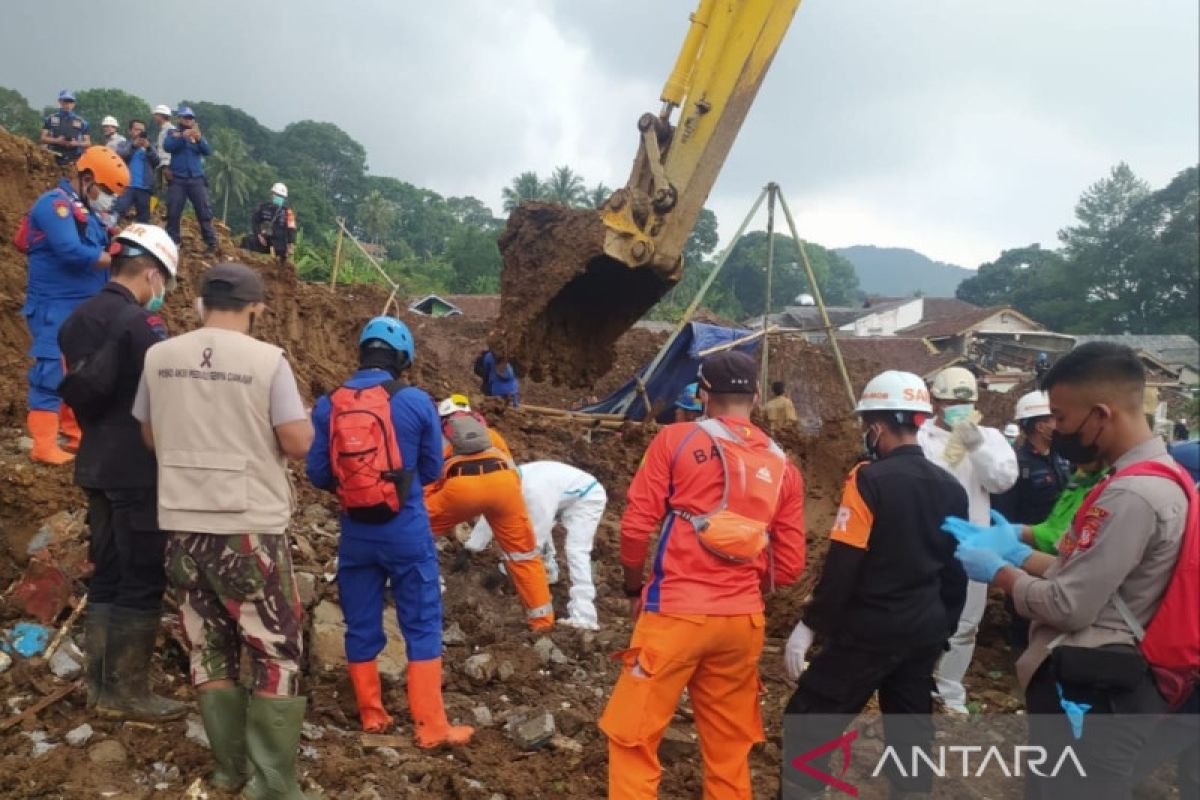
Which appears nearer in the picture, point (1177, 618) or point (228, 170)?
point (1177, 618)

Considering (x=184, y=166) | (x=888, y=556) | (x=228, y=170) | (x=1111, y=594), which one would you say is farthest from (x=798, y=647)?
(x=228, y=170)

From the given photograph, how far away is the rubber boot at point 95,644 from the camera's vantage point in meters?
3.25

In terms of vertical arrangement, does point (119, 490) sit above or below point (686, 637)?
above

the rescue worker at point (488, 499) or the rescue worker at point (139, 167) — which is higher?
the rescue worker at point (139, 167)

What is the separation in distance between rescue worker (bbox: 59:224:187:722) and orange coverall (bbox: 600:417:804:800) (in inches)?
68.8

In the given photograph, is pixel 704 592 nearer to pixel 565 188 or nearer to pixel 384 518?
pixel 384 518

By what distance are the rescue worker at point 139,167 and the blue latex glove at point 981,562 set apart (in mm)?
11439

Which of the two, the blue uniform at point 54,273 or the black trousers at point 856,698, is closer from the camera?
the black trousers at point 856,698

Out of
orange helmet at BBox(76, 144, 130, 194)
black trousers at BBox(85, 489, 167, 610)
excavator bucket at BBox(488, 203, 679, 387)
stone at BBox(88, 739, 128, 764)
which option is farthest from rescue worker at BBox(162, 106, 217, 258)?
stone at BBox(88, 739, 128, 764)

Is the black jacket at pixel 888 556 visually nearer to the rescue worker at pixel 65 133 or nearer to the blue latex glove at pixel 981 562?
the blue latex glove at pixel 981 562

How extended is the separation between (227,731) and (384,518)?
3.51 feet

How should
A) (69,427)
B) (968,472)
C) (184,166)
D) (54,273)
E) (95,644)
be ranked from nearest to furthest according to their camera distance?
1. (95,644)
2. (968,472)
3. (54,273)
4. (69,427)
5. (184,166)

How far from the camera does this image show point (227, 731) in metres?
2.91

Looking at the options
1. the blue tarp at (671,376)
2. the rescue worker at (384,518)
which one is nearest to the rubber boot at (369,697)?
the rescue worker at (384,518)
